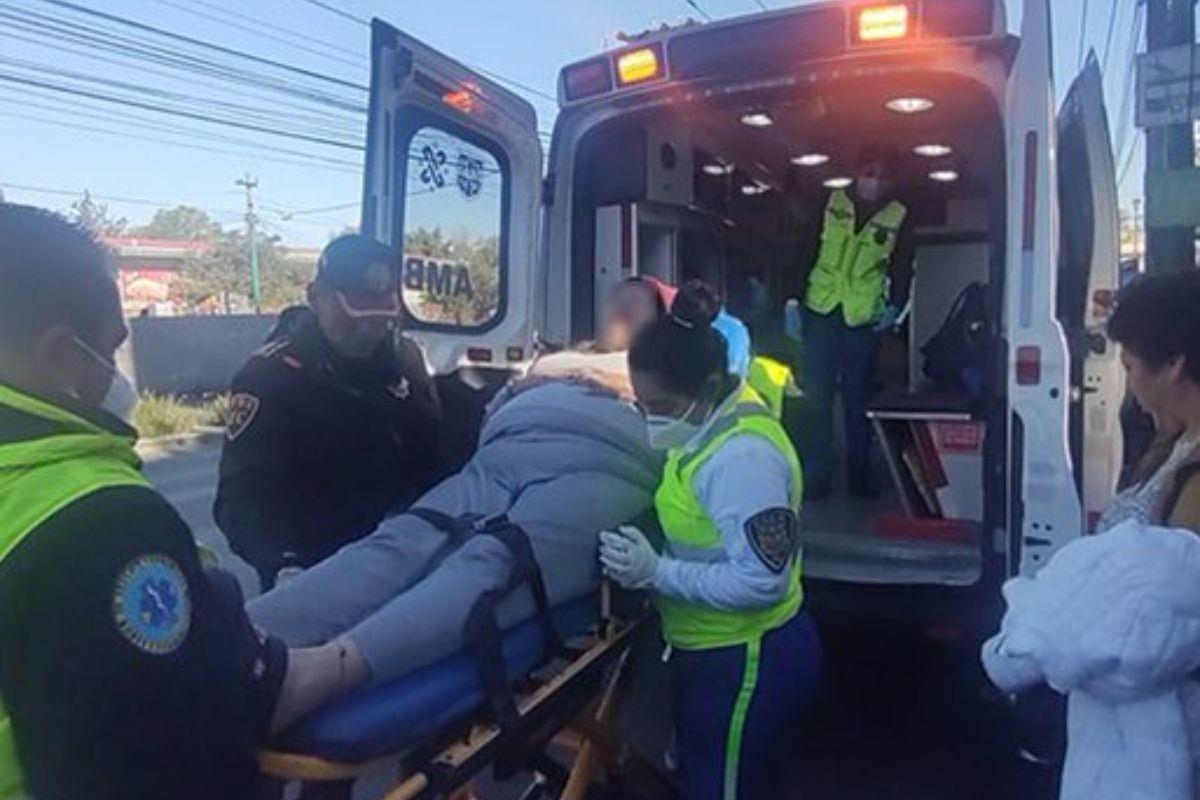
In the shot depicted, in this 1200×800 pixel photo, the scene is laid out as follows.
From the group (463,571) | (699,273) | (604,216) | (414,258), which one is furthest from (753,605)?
(699,273)

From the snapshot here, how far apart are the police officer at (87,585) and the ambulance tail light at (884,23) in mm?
2602

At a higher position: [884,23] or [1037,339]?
[884,23]

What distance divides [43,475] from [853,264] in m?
4.24

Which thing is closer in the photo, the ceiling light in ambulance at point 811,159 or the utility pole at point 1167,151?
the utility pole at point 1167,151

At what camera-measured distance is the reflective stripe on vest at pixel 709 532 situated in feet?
7.36

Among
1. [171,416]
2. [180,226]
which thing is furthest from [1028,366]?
[180,226]

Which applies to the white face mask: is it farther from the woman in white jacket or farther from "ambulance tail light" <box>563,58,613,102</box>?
"ambulance tail light" <box>563,58,613,102</box>

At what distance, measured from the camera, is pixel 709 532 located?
2.26 m

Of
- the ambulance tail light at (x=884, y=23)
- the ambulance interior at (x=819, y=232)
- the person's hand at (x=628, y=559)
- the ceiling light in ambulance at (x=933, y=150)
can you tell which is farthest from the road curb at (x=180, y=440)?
the person's hand at (x=628, y=559)

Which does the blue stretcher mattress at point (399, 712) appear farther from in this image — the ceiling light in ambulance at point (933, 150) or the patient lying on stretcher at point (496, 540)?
the ceiling light in ambulance at point (933, 150)

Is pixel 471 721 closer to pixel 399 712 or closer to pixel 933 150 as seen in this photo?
pixel 399 712

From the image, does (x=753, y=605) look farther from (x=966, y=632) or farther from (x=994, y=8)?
(x=994, y=8)

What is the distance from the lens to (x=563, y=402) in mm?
2545

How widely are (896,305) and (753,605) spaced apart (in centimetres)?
502
